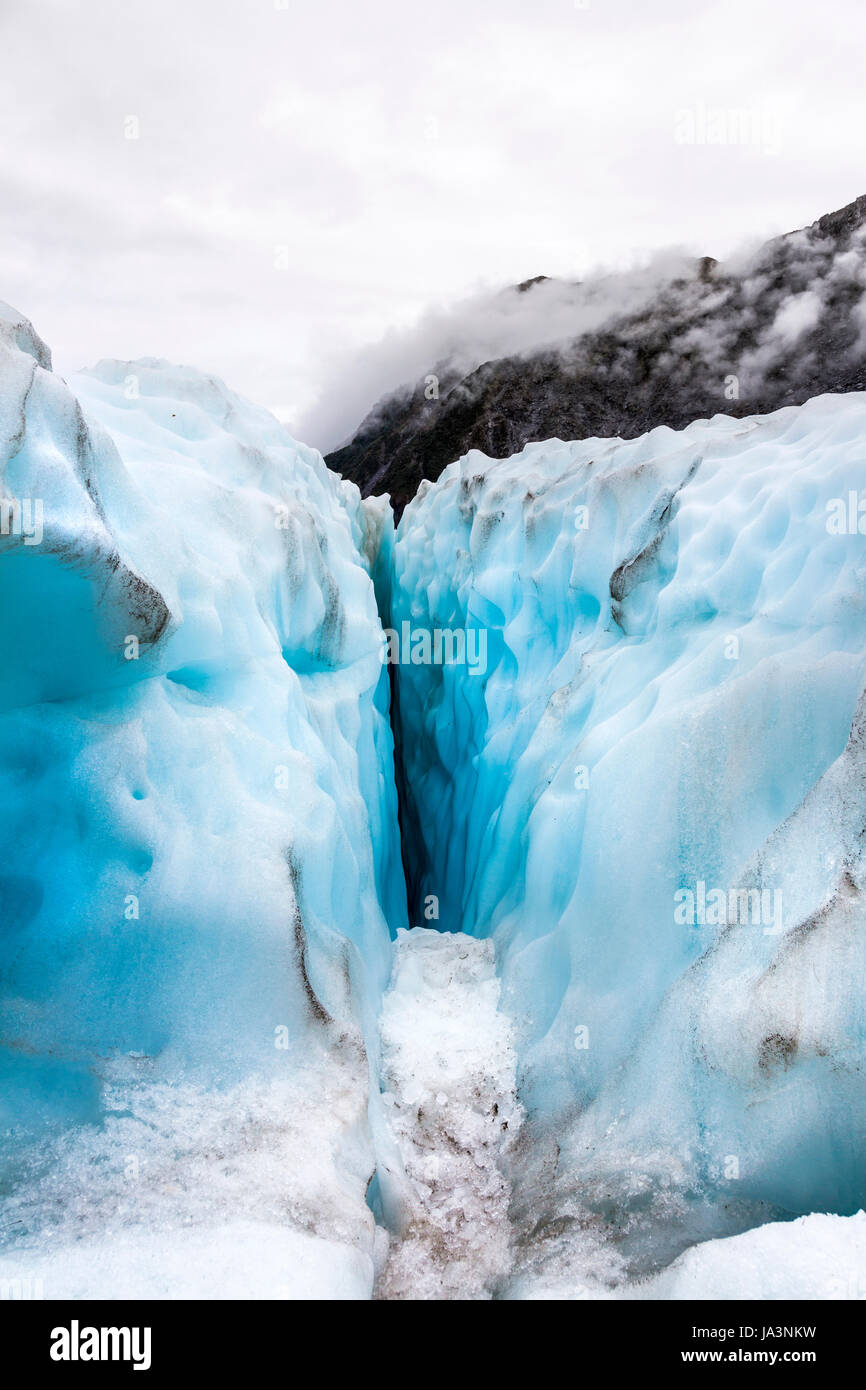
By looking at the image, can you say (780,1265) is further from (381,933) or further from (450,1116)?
(381,933)

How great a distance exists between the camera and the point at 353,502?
9055 millimetres

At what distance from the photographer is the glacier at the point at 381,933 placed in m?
2.27

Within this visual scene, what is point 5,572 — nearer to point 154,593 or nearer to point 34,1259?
point 154,593

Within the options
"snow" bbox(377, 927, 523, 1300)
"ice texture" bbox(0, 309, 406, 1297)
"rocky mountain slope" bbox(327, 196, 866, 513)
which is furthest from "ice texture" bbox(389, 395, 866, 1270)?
"rocky mountain slope" bbox(327, 196, 866, 513)

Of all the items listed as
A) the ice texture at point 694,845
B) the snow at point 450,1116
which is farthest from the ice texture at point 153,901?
the ice texture at point 694,845

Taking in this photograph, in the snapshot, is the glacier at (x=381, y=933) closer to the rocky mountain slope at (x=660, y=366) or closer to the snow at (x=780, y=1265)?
the snow at (x=780, y=1265)

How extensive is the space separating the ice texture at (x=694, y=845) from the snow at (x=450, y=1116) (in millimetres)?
143

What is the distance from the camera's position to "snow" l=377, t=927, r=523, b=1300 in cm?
251

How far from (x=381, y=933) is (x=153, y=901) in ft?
7.61

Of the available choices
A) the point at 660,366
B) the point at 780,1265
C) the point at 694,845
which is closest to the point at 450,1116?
the point at 694,845

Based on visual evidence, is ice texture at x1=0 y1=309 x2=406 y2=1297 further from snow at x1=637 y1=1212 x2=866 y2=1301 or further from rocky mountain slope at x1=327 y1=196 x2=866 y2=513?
rocky mountain slope at x1=327 y1=196 x2=866 y2=513

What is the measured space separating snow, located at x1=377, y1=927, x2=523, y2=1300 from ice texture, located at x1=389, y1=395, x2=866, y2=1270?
0.47 feet

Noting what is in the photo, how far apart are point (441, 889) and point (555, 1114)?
470cm
